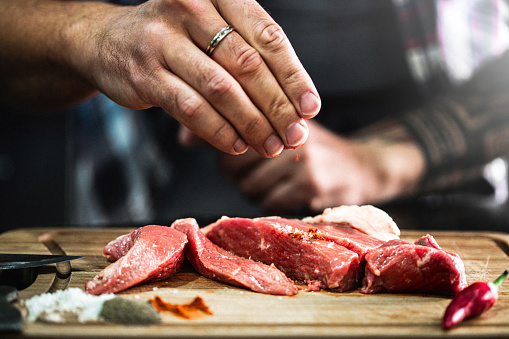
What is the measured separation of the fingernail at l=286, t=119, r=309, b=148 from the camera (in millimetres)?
1882

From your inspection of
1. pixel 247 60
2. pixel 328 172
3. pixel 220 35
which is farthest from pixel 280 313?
pixel 328 172

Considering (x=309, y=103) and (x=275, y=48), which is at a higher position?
(x=275, y=48)

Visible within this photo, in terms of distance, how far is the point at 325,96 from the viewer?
4.02m

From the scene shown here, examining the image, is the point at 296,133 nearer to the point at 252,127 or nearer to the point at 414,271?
the point at 252,127

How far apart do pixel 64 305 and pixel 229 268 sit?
66 cm

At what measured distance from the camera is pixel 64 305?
1.66 m

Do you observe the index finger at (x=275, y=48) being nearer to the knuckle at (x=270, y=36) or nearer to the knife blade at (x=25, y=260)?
the knuckle at (x=270, y=36)

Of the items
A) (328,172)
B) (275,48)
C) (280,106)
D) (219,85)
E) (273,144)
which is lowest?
(328,172)

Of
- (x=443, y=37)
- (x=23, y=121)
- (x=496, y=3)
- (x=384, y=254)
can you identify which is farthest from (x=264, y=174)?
(x=23, y=121)

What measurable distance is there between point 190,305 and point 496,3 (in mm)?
3936

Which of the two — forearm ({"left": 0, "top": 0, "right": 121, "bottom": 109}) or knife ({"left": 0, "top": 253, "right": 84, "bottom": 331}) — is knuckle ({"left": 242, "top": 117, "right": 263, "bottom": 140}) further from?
knife ({"left": 0, "top": 253, "right": 84, "bottom": 331})

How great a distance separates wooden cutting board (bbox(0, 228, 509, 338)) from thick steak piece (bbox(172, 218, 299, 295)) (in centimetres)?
4

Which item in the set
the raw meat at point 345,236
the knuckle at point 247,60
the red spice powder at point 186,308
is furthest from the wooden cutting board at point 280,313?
the knuckle at point 247,60

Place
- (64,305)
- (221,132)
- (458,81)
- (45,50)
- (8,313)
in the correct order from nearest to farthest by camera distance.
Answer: (8,313) < (64,305) < (221,132) < (45,50) < (458,81)
